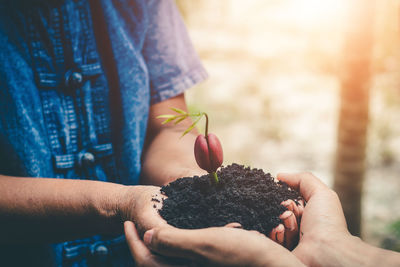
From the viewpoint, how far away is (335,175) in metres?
3.61

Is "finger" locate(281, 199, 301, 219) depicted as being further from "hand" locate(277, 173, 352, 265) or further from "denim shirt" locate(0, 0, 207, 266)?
"denim shirt" locate(0, 0, 207, 266)

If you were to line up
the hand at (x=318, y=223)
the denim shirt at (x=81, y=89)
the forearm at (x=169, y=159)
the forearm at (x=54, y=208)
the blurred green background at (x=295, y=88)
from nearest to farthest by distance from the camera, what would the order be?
the hand at (x=318, y=223) < the forearm at (x=54, y=208) < the denim shirt at (x=81, y=89) < the forearm at (x=169, y=159) < the blurred green background at (x=295, y=88)

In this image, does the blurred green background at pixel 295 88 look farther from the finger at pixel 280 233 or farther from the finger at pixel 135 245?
the finger at pixel 135 245

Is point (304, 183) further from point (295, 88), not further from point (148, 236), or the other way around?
point (295, 88)

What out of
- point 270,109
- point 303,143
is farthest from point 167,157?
point 270,109

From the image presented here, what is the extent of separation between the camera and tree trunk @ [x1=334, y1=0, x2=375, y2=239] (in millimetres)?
3197

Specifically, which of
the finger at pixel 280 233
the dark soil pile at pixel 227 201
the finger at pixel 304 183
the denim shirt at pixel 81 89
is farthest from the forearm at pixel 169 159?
the finger at pixel 280 233

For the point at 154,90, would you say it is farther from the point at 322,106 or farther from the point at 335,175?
the point at 322,106

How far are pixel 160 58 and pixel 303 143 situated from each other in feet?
16.8

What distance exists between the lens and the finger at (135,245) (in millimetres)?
1366

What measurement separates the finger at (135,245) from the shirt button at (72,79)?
78 cm

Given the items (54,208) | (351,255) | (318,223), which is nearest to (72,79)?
(54,208)

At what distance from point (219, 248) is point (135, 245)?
1.14 ft

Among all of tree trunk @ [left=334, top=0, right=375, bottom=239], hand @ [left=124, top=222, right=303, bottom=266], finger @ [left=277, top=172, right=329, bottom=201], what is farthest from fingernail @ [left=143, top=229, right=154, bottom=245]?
tree trunk @ [left=334, top=0, right=375, bottom=239]
